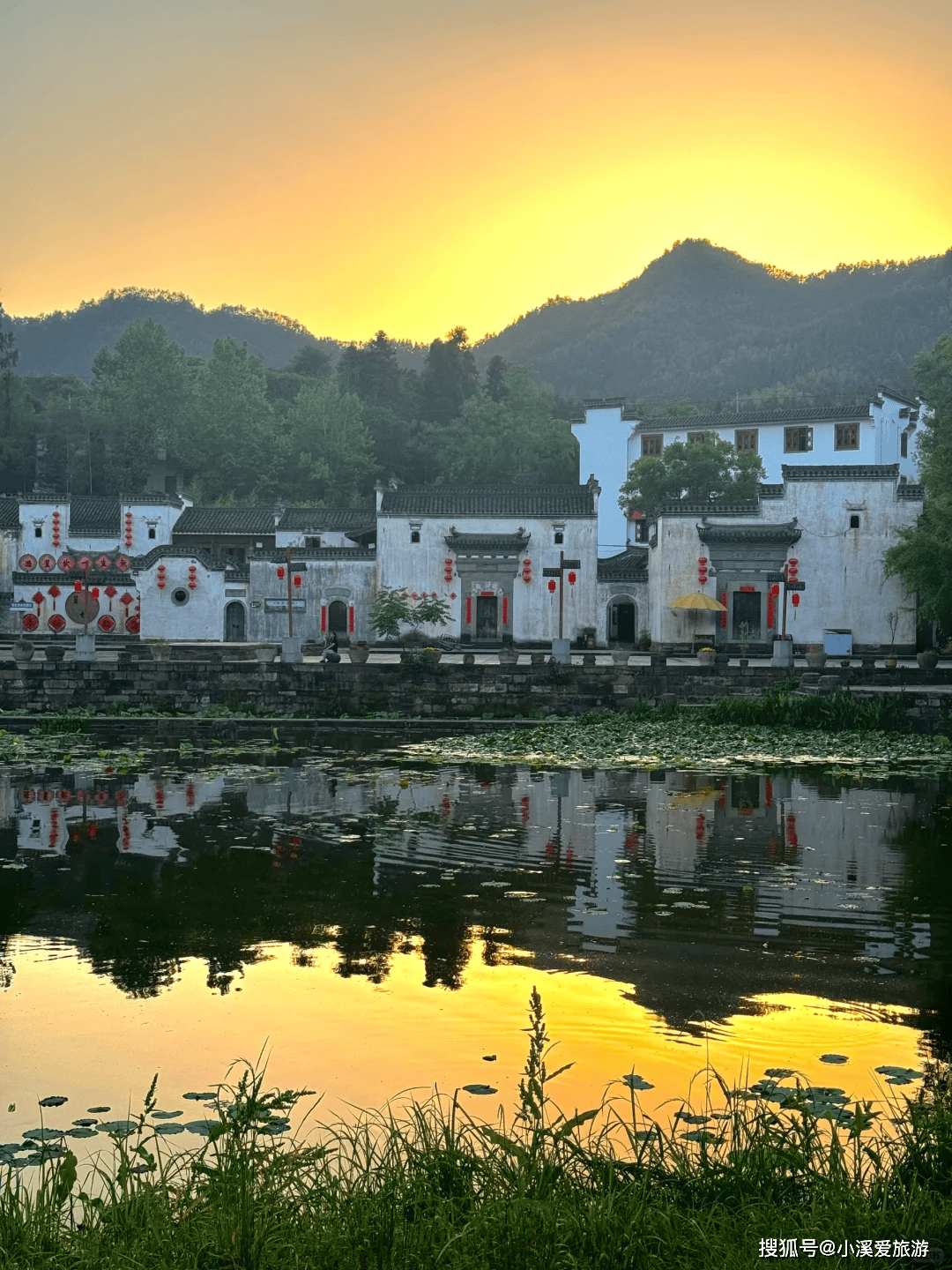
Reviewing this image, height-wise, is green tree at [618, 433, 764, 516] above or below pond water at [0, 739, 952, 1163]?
above

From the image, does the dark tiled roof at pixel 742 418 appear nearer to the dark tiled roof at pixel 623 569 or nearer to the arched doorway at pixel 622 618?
the dark tiled roof at pixel 623 569

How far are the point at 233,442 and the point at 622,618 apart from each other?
29613 mm

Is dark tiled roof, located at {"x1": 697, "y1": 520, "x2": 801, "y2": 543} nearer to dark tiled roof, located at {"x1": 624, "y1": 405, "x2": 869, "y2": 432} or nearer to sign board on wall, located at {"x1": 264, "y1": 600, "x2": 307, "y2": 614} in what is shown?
sign board on wall, located at {"x1": 264, "y1": 600, "x2": 307, "y2": 614}

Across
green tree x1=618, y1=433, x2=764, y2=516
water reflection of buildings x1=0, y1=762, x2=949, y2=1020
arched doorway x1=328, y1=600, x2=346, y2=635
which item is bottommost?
water reflection of buildings x1=0, y1=762, x2=949, y2=1020

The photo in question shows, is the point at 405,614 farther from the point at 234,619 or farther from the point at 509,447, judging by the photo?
the point at 509,447

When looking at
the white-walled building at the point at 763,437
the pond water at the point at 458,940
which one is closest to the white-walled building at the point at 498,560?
the white-walled building at the point at 763,437

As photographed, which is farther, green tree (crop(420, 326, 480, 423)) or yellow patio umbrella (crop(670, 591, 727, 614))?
green tree (crop(420, 326, 480, 423))

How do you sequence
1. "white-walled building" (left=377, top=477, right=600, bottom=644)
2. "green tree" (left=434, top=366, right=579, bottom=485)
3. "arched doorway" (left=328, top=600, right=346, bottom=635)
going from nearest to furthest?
"white-walled building" (left=377, top=477, right=600, bottom=644), "arched doorway" (left=328, top=600, right=346, bottom=635), "green tree" (left=434, top=366, right=579, bottom=485)

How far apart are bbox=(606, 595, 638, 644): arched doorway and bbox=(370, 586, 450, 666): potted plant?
555 centimetres

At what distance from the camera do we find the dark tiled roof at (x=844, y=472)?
129ft

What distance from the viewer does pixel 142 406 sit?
223 feet

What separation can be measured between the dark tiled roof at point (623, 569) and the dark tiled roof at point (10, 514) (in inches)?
916

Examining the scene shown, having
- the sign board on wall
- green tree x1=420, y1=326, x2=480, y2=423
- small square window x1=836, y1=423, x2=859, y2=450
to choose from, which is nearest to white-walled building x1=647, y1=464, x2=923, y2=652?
the sign board on wall

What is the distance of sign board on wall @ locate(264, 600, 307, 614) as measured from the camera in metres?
43.9
